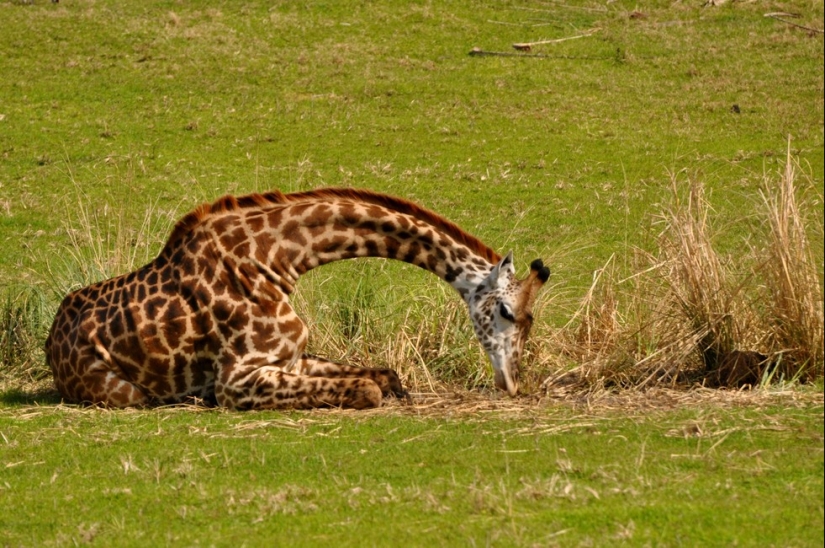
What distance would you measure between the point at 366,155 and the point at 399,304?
9664 millimetres

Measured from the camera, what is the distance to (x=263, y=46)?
27406 mm

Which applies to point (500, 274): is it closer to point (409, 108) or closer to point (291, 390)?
point (291, 390)

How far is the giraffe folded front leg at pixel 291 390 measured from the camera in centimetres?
1061

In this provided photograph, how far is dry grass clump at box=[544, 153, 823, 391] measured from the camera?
10297 millimetres

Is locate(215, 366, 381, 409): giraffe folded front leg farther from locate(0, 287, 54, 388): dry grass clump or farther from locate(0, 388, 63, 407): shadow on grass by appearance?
locate(0, 287, 54, 388): dry grass clump

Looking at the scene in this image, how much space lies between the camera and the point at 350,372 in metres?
11.3

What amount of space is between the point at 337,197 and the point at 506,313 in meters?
1.81

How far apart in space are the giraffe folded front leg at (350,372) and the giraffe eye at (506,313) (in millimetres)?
1073

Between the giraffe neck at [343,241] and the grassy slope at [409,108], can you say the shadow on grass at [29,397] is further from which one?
the grassy slope at [409,108]

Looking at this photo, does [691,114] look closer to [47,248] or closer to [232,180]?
[232,180]

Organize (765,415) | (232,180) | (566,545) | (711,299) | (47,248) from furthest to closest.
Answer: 1. (232,180)
2. (47,248)
3. (711,299)
4. (765,415)
5. (566,545)

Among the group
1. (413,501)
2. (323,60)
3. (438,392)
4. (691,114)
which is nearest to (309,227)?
(438,392)

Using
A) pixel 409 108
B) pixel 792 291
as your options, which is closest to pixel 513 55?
pixel 409 108

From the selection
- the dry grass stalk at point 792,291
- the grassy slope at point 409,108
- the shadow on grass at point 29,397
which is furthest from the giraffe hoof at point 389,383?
the grassy slope at point 409,108
